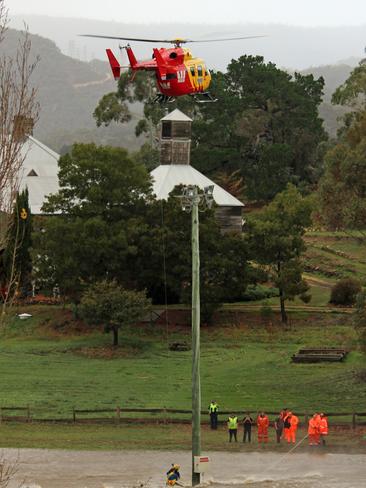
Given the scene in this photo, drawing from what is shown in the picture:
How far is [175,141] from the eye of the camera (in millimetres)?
85688

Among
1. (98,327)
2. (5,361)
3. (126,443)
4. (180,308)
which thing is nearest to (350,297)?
(180,308)

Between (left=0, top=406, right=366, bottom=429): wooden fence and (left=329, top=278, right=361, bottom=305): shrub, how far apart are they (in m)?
29.4

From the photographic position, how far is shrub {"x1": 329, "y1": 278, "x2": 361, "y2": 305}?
76062 millimetres

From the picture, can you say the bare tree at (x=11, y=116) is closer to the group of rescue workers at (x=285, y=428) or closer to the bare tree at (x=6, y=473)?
the bare tree at (x=6, y=473)

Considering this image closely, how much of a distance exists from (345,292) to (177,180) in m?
15.3

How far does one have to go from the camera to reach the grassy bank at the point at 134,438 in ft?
136

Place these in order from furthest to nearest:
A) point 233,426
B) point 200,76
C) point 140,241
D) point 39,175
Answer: point 39,175 < point 140,241 < point 200,76 < point 233,426

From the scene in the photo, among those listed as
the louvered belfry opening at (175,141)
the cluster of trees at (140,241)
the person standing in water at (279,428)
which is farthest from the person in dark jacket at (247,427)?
the louvered belfry opening at (175,141)

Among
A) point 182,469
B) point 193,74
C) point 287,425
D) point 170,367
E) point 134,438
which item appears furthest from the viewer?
point 170,367

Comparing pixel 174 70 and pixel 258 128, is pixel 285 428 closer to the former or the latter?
pixel 174 70

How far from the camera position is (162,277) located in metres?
71.2

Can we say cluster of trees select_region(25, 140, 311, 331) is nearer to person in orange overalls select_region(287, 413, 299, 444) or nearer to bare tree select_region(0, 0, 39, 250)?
person in orange overalls select_region(287, 413, 299, 444)

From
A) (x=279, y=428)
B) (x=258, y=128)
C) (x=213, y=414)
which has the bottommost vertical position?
(x=213, y=414)

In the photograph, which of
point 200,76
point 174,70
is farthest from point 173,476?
point 200,76
